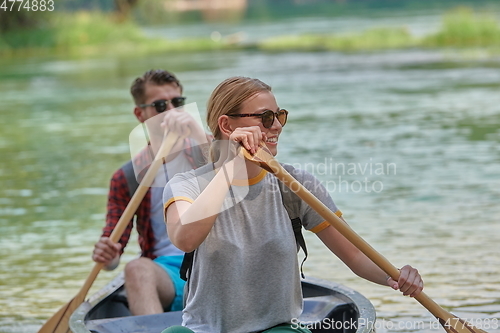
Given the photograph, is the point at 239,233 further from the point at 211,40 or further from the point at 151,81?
the point at 211,40

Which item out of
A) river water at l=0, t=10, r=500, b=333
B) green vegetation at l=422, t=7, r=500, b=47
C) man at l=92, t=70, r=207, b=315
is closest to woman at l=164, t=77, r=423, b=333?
man at l=92, t=70, r=207, b=315

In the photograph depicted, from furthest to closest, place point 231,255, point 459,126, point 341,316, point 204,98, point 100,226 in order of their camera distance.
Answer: point 204,98 → point 459,126 → point 100,226 → point 341,316 → point 231,255

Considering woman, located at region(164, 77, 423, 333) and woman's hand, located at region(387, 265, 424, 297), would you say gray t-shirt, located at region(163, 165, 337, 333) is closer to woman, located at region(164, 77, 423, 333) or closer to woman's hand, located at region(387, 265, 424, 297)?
woman, located at region(164, 77, 423, 333)

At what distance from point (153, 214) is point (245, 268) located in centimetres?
160

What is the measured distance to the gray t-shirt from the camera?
305cm

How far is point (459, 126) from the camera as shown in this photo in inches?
479

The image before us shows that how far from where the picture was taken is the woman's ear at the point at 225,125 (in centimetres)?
316

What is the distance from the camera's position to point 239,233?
121 inches

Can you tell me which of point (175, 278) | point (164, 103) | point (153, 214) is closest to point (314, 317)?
point (175, 278)

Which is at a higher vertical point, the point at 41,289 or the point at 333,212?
the point at 333,212

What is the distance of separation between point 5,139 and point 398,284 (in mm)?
11707

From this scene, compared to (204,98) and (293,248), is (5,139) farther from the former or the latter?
(293,248)

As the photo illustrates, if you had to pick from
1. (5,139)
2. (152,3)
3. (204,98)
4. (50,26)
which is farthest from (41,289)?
(152,3)

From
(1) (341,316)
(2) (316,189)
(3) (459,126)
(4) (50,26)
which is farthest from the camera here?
(4) (50,26)
